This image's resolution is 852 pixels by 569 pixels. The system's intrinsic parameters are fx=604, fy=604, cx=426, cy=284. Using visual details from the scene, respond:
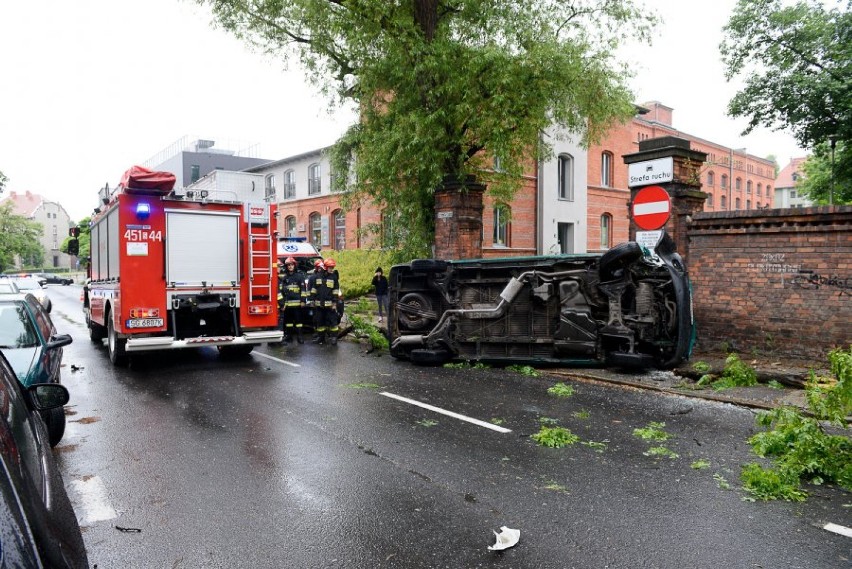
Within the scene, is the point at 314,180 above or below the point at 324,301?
above

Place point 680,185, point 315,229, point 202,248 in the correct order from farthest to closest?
point 315,229, point 680,185, point 202,248

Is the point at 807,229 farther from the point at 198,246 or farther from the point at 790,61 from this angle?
the point at 790,61

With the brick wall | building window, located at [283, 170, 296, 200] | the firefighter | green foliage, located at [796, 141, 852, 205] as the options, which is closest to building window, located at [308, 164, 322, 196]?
building window, located at [283, 170, 296, 200]

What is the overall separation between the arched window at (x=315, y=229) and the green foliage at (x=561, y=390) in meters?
30.3

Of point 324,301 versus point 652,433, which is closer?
point 652,433

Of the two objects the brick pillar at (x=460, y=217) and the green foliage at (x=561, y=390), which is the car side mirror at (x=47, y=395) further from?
the brick pillar at (x=460, y=217)

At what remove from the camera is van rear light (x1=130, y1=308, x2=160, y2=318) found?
9.59 m

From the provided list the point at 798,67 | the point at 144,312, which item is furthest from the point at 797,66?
the point at 144,312

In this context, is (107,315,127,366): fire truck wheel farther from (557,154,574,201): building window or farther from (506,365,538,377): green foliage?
(557,154,574,201): building window

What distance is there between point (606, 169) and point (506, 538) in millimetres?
34602

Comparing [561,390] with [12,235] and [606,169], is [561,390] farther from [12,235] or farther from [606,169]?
[12,235]

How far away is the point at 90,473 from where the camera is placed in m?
5.12

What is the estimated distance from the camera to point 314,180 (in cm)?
3750

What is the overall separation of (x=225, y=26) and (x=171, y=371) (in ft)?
33.7
